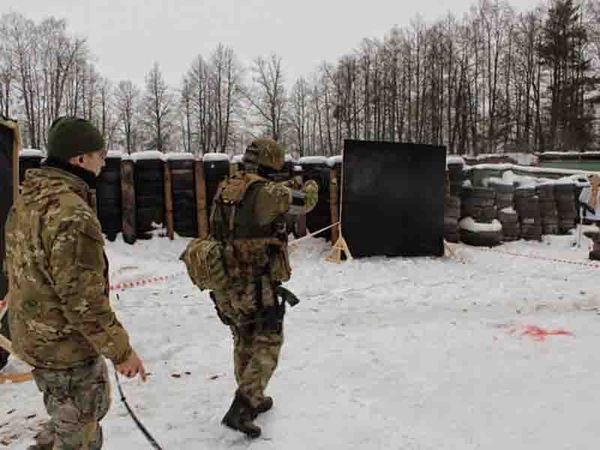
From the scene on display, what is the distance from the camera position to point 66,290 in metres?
2.13

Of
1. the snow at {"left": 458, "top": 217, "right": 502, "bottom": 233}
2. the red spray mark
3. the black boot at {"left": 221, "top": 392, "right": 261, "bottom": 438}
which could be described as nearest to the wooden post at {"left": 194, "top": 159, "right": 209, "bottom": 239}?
the snow at {"left": 458, "top": 217, "right": 502, "bottom": 233}

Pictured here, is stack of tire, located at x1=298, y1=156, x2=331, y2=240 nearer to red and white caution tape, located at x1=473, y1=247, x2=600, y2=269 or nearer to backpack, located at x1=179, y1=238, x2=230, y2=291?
red and white caution tape, located at x1=473, y1=247, x2=600, y2=269

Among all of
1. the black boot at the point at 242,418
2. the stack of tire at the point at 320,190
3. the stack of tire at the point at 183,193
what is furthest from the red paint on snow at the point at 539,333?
the stack of tire at the point at 183,193

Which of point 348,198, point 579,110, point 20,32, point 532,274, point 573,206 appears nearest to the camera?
point 532,274

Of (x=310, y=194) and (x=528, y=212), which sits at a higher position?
(x=310, y=194)

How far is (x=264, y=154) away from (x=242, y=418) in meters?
1.61

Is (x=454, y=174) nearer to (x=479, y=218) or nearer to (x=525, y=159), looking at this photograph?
(x=479, y=218)

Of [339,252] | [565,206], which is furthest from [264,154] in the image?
[565,206]

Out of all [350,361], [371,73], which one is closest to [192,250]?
[350,361]

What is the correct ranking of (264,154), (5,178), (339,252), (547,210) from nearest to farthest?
(264,154) → (5,178) → (339,252) → (547,210)

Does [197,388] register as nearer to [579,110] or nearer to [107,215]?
[107,215]

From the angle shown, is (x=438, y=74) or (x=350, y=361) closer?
(x=350, y=361)

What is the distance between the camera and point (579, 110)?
132 ft

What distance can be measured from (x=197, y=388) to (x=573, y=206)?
10.8m
